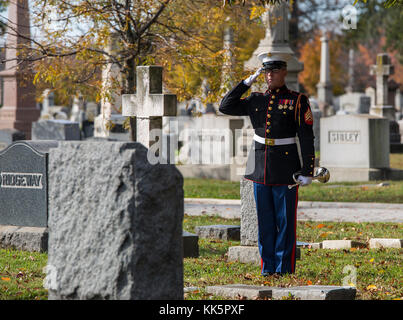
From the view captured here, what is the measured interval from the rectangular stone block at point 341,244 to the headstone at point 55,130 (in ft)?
42.7

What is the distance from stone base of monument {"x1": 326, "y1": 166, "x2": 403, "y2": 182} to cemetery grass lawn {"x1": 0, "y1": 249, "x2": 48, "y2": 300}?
1066cm

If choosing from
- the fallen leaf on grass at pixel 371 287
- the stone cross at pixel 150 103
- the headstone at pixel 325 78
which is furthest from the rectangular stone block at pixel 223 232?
the headstone at pixel 325 78

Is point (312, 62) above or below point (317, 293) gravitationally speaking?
above

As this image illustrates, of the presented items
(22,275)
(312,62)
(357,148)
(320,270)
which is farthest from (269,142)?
(312,62)

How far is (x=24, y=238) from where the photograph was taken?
8.25 meters

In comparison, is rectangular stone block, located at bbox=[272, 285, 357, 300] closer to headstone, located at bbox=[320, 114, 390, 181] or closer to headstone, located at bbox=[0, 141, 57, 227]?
headstone, located at bbox=[0, 141, 57, 227]

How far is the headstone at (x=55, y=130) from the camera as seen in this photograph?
69.3 ft

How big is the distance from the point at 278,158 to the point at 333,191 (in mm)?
8807

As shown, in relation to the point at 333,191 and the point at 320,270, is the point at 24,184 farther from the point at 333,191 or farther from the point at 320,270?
the point at 333,191

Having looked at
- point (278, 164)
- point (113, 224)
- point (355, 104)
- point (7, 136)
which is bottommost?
point (113, 224)

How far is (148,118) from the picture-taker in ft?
28.1

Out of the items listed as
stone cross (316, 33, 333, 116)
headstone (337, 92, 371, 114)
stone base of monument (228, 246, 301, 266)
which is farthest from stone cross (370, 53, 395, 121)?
stone base of monument (228, 246, 301, 266)

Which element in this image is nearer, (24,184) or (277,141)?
(277,141)
